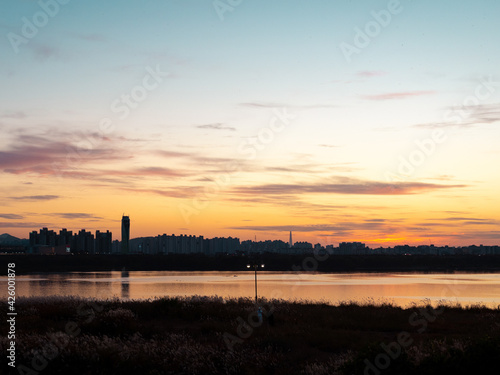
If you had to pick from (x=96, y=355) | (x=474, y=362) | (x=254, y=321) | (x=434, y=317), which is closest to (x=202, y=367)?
(x=96, y=355)

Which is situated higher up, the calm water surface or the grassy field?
the grassy field

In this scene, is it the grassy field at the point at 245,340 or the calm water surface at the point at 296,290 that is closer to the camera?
the grassy field at the point at 245,340

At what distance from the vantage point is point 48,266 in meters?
187

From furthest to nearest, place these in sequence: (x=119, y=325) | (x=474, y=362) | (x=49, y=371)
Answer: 1. (x=119, y=325)
2. (x=49, y=371)
3. (x=474, y=362)

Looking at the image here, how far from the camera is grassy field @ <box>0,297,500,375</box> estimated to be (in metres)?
16.4

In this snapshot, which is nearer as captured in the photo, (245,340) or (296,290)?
(245,340)

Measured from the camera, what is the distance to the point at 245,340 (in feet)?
78.9

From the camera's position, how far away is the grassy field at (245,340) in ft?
53.9

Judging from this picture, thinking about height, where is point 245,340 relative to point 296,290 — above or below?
above

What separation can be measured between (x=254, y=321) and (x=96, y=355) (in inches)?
488

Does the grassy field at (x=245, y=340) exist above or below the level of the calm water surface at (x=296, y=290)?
above

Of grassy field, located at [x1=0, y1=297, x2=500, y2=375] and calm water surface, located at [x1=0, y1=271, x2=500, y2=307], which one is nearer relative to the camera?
grassy field, located at [x1=0, y1=297, x2=500, y2=375]

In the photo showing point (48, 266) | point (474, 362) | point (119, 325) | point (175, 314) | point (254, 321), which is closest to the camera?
point (474, 362)

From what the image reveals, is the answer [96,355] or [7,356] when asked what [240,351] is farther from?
[7,356]
